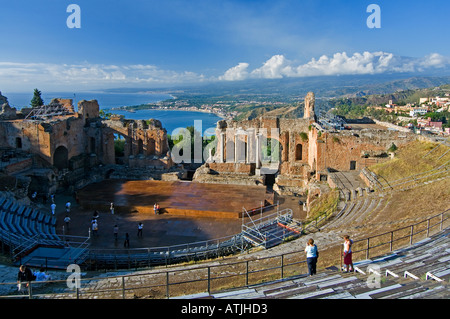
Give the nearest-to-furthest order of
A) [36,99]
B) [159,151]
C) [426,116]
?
1. [159,151]
2. [36,99]
3. [426,116]

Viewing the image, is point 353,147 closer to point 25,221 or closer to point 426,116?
point 25,221

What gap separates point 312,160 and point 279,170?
291 centimetres

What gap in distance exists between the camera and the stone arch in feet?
101

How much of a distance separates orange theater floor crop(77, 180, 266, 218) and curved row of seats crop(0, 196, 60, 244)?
3437mm

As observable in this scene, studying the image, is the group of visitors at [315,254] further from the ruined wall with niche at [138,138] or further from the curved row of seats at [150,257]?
the ruined wall with niche at [138,138]

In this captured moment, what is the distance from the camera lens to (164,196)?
80.7 feet

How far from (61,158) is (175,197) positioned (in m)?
13.2

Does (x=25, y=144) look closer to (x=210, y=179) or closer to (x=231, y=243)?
(x=210, y=179)

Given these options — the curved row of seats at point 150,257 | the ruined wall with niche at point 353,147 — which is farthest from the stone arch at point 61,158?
the ruined wall with niche at point 353,147

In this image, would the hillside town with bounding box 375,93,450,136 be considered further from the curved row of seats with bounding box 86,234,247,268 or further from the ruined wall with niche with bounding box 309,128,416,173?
the curved row of seats with bounding box 86,234,247,268

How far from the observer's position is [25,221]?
18.4 m

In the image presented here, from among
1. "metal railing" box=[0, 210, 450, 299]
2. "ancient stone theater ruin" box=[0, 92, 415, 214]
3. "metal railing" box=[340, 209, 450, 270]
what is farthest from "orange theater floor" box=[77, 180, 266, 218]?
"metal railing" box=[340, 209, 450, 270]

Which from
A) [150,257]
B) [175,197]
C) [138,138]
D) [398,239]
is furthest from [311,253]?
[138,138]
